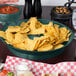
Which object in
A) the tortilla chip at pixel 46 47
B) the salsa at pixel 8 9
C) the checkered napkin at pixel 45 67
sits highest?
the salsa at pixel 8 9

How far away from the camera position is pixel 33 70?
90 cm

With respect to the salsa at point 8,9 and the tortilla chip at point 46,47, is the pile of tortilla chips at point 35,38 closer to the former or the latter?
the tortilla chip at point 46,47

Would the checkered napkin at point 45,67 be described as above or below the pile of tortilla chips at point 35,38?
below

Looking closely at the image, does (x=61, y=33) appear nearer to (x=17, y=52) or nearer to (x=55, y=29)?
(x=55, y=29)

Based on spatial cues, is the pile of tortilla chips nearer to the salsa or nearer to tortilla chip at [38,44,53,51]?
tortilla chip at [38,44,53,51]

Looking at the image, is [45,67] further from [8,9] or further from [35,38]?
[8,9]

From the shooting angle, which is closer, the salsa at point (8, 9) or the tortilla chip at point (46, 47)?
the tortilla chip at point (46, 47)

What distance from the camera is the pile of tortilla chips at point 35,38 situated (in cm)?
96

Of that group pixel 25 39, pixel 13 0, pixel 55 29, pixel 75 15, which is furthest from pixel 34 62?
pixel 13 0

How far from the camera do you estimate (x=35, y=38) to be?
1.00 metres

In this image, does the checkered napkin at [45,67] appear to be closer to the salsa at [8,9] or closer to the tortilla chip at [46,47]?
the tortilla chip at [46,47]

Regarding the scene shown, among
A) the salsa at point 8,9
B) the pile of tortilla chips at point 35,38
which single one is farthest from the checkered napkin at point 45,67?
the salsa at point 8,9

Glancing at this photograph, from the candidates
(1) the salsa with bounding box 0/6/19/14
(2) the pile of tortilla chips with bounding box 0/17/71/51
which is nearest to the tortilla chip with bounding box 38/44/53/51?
(2) the pile of tortilla chips with bounding box 0/17/71/51

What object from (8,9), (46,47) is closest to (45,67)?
(46,47)
